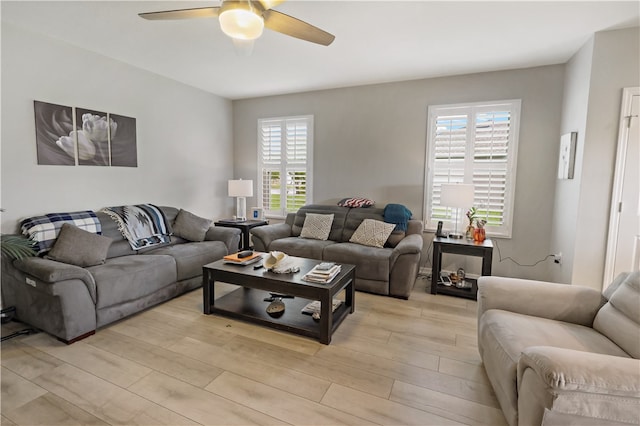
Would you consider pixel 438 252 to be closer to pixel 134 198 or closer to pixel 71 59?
pixel 134 198

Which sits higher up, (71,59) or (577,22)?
(577,22)

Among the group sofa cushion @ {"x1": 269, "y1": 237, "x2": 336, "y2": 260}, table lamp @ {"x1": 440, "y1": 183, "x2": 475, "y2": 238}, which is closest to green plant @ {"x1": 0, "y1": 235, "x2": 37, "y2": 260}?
sofa cushion @ {"x1": 269, "y1": 237, "x2": 336, "y2": 260}

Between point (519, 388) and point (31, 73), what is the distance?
4.45m

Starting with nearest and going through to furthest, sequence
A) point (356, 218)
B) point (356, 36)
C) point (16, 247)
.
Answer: point (16, 247), point (356, 36), point (356, 218)

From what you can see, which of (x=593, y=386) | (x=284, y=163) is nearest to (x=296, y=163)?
(x=284, y=163)

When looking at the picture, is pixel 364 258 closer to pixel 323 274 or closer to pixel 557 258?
pixel 323 274

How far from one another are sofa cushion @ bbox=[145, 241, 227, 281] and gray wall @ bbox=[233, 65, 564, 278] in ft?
5.98

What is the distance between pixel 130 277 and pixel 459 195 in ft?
11.2

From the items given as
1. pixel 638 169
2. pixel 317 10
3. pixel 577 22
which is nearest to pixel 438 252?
pixel 638 169

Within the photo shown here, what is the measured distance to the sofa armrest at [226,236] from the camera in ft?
12.9

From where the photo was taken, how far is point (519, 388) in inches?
54.8

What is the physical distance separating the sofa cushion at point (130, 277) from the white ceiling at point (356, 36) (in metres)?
2.14

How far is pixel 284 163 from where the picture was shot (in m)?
5.06

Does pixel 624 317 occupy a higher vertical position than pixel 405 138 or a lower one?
lower
